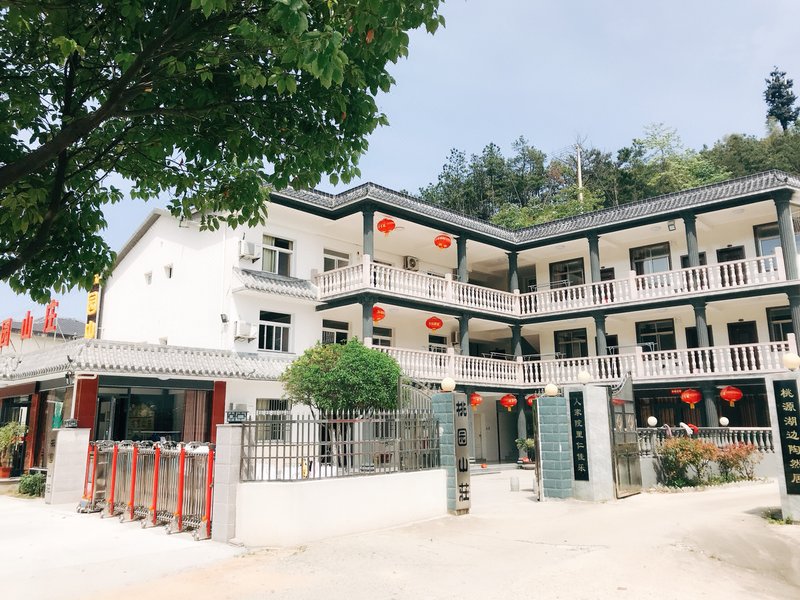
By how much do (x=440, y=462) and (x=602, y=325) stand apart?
12.6 metres

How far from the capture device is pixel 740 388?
64.2ft

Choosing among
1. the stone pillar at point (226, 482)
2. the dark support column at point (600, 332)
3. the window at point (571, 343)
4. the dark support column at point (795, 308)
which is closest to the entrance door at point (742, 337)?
the dark support column at point (795, 308)

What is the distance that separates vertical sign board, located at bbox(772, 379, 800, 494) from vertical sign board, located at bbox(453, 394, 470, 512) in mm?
4931

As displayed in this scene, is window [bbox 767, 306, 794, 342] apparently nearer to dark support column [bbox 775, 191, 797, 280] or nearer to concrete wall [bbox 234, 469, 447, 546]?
dark support column [bbox 775, 191, 797, 280]

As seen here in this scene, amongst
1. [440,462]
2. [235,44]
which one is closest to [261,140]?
[235,44]

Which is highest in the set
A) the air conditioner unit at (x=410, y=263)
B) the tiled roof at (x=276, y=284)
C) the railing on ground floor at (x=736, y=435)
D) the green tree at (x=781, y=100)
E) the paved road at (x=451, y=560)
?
the green tree at (x=781, y=100)

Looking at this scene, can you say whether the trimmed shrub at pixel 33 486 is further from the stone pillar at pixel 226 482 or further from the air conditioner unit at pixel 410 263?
the air conditioner unit at pixel 410 263

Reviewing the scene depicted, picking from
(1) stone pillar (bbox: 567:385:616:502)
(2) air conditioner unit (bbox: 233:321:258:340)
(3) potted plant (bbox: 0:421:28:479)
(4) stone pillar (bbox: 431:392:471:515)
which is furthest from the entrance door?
(3) potted plant (bbox: 0:421:28:479)

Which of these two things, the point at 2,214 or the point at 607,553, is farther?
the point at 607,553

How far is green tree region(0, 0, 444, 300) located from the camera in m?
4.82

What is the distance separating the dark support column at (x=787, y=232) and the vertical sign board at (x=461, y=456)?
12.8m

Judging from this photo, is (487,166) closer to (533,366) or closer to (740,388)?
(533,366)

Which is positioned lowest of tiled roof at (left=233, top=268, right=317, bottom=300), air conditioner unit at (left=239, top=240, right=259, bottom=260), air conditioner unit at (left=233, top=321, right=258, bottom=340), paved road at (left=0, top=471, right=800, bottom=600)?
paved road at (left=0, top=471, right=800, bottom=600)

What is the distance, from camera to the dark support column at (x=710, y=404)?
18547 mm
